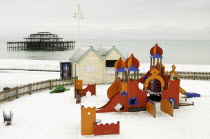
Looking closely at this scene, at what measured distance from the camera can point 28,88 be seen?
16656 millimetres

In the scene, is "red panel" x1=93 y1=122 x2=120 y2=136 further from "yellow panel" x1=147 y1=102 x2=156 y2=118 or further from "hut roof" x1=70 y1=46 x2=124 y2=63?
"hut roof" x1=70 y1=46 x2=124 y2=63

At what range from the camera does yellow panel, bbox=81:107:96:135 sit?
955cm

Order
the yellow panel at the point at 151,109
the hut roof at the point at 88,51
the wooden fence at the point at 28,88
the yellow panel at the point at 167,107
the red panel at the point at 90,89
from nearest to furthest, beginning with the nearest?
the yellow panel at the point at 151,109 → the yellow panel at the point at 167,107 → the wooden fence at the point at 28,88 → the red panel at the point at 90,89 → the hut roof at the point at 88,51

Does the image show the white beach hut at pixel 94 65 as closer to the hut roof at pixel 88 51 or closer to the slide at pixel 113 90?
the hut roof at pixel 88 51

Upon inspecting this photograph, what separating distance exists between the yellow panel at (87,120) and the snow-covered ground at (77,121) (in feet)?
1.15

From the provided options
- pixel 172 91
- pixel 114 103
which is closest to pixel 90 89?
pixel 114 103

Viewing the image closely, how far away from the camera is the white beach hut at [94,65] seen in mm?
20109

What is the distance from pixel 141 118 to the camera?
11586mm

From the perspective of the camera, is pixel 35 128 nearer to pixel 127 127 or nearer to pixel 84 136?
pixel 84 136

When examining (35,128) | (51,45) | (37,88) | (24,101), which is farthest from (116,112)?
(51,45)

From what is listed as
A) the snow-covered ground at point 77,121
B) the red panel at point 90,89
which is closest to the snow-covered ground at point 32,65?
the red panel at point 90,89

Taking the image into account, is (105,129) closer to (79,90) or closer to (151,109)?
(151,109)

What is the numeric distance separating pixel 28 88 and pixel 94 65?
6127 mm

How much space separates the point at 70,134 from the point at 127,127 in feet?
8.53
